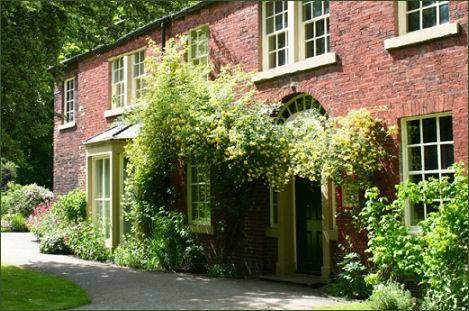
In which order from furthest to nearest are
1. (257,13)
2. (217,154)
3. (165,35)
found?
(165,35)
(257,13)
(217,154)

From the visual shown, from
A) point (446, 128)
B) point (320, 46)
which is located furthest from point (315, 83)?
point (446, 128)

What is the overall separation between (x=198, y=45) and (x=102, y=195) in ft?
16.7

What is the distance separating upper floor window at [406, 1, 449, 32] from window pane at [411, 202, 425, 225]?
2995 millimetres

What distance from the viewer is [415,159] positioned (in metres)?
10.9

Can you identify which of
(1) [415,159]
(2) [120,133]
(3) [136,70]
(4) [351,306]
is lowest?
(4) [351,306]

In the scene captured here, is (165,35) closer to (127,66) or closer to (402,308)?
(127,66)

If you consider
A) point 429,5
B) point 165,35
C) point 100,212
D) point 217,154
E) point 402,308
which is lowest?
point 402,308

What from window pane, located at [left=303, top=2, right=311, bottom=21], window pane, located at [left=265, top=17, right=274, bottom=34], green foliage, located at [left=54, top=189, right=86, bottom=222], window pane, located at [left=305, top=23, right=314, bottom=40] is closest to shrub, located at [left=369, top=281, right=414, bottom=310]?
window pane, located at [left=305, top=23, right=314, bottom=40]

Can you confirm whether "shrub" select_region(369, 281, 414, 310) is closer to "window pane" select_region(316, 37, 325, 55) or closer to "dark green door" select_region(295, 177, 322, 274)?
"dark green door" select_region(295, 177, 322, 274)

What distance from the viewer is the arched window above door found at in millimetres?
13070

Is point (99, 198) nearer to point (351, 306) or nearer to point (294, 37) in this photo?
point (294, 37)

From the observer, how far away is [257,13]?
46.6 feet

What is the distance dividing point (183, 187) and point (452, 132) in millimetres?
7651

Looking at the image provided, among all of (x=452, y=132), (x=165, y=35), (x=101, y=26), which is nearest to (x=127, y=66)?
(x=165, y=35)
